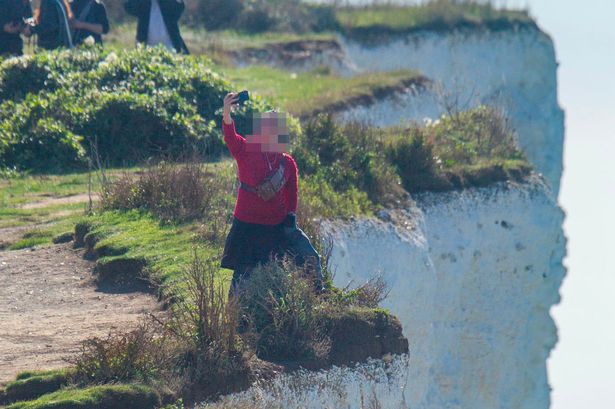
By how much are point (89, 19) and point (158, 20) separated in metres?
1.00

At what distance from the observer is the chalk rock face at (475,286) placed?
16.4 metres

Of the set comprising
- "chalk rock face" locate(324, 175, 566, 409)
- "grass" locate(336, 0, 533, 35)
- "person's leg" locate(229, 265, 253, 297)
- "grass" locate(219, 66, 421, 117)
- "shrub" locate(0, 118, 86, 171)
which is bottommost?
"chalk rock face" locate(324, 175, 566, 409)

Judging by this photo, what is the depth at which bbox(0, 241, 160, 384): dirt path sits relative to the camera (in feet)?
30.6

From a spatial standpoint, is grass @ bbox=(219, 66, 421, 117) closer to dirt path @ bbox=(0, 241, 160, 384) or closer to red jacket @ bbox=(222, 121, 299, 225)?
dirt path @ bbox=(0, 241, 160, 384)

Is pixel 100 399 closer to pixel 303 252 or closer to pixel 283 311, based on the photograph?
pixel 283 311

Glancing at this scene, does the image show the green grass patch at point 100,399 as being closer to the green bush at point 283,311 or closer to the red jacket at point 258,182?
the green bush at point 283,311

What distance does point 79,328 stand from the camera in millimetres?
9977

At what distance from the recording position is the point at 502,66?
3269 cm

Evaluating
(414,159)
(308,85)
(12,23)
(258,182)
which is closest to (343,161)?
(414,159)

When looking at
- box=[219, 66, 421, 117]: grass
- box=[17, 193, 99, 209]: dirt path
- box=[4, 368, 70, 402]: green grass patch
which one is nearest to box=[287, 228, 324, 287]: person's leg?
box=[4, 368, 70, 402]: green grass patch

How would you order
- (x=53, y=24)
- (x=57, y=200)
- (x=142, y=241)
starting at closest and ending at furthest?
(x=142, y=241), (x=57, y=200), (x=53, y=24)

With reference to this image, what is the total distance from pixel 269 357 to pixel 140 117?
7462 mm

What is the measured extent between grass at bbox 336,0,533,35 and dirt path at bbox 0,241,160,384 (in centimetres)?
2023

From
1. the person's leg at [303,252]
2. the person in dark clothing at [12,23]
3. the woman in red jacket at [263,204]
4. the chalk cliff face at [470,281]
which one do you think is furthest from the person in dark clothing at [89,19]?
the person's leg at [303,252]
